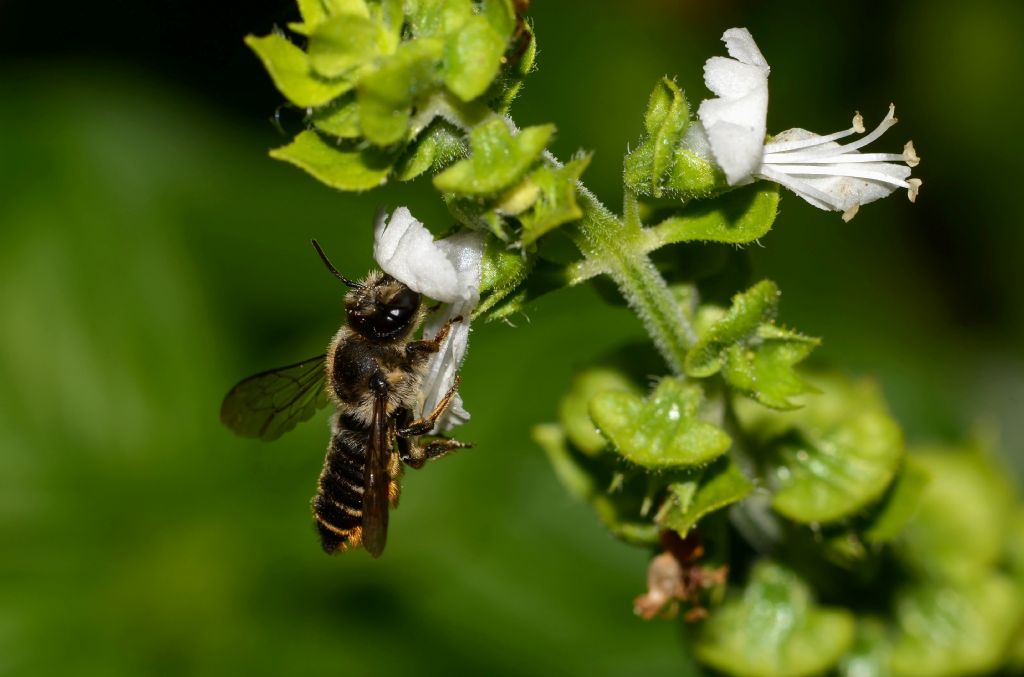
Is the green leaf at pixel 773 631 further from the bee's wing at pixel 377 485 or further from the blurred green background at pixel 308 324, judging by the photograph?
the blurred green background at pixel 308 324

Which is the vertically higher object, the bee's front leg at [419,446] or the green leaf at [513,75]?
the green leaf at [513,75]

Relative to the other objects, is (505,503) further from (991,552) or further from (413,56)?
(413,56)

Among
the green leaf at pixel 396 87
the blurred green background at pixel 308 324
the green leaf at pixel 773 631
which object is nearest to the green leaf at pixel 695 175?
the green leaf at pixel 396 87

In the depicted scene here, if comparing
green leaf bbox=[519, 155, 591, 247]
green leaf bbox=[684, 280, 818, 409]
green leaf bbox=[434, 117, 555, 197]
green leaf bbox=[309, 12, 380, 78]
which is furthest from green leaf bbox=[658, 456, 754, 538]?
green leaf bbox=[309, 12, 380, 78]

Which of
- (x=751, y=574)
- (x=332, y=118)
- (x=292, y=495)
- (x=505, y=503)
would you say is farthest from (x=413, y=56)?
(x=292, y=495)

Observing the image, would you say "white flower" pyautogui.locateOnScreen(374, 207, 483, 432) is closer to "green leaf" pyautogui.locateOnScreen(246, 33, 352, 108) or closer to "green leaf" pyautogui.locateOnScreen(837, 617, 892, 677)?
"green leaf" pyautogui.locateOnScreen(246, 33, 352, 108)

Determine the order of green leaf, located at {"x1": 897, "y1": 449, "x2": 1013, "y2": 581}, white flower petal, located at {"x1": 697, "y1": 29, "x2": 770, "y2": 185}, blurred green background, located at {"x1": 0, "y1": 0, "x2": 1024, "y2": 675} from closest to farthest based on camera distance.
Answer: white flower petal, located at {"x1": 697, "y1": 29, "x2": 770, "y2": 185}
green leaf, located at {"x1": 897, "y1": 449, "x2": 1013, "y2": 581}
blurred green background, located at {"x1": 0, "y1": 0, "x2": 1024, "y2": 675}
